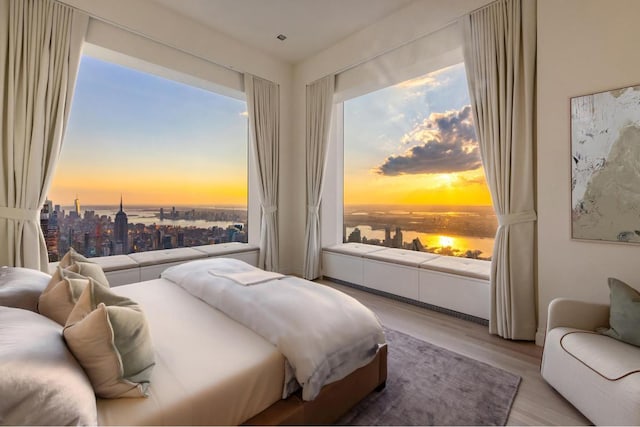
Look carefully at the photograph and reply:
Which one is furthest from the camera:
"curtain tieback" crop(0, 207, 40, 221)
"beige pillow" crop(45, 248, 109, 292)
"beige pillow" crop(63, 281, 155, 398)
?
"curtain tieback" crop(0, 207, 40, 221)

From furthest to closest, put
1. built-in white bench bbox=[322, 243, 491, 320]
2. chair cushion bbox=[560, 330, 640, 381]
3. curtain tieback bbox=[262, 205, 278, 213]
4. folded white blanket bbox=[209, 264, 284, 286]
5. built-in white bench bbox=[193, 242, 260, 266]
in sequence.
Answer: curtain tieback bbox=[262, 205, 278, 213], built-in white bench bbox=[193, 242, 260, 266], built-in white bench bbox=[322, 243, 491, 320], folded white blanket bbox=[209, 264, 284, 286], chair cushion bbox=[560, 330, 640, 381]

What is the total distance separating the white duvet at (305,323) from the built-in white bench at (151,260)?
1.41m

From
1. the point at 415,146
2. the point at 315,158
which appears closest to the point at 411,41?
the point at 415,146

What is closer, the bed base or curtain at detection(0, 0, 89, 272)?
the bed base

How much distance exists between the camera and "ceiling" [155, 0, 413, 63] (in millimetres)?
3176

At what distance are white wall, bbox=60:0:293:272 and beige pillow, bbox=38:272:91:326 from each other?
276 centimetres

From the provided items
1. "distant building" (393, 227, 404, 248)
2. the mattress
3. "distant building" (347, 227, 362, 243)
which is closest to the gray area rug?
the mattress

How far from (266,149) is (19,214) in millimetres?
2710

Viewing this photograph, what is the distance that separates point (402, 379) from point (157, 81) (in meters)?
4.41

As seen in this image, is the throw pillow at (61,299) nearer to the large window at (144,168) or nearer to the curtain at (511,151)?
the large window at (144,168)

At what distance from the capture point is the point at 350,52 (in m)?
3.81

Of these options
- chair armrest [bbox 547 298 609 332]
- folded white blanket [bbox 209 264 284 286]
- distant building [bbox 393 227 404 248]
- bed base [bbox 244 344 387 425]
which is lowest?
bed base [bbox 244 344 387 425]

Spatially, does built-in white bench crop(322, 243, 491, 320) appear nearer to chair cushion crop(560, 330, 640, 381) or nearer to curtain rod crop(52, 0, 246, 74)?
chair cushion crop(560, 330, 640, 381)

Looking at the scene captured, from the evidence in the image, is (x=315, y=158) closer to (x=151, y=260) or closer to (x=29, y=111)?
(x=151, y=260)
